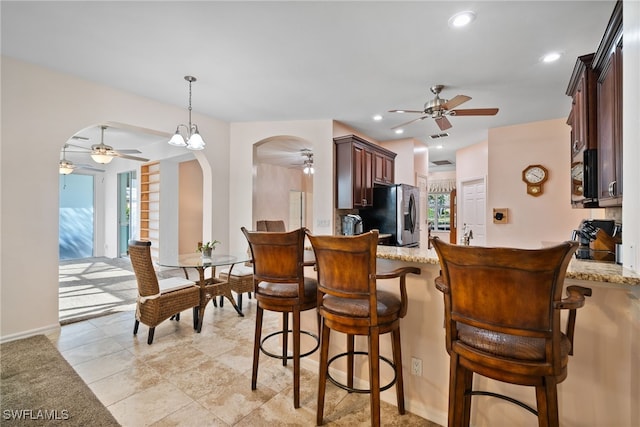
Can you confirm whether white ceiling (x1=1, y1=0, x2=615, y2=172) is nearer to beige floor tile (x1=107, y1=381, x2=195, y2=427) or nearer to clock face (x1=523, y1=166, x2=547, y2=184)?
clock face (x1=523, y1=166, x2=547, y2=184)

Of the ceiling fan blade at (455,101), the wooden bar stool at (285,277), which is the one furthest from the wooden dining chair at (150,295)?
the ceiling fan blade at (455,101)

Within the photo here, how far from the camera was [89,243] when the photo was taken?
26.6 ft

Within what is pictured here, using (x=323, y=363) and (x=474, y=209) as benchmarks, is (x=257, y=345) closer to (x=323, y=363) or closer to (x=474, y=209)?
(x=323, y=363)

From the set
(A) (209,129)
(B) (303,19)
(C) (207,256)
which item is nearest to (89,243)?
(A) (209,129)

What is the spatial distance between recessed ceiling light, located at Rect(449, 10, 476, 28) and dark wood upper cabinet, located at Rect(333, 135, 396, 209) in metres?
2.35

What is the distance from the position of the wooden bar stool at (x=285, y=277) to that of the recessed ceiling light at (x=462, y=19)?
6.43 feet

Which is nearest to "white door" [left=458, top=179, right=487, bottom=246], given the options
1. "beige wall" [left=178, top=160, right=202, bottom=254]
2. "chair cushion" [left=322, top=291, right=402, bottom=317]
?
"chair cushion" [left=322, top=291, right=402, bottom=317]

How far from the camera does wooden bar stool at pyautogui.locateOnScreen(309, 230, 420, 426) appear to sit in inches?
58.4

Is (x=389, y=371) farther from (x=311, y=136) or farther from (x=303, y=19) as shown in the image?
(x=311, y=136)

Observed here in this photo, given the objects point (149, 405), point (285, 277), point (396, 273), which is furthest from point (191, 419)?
point (396, 273)

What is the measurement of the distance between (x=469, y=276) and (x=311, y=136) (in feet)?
12.9

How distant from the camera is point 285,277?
1834 mm

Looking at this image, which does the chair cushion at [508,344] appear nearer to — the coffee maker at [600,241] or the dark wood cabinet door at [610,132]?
the coffee maker at [600,241]

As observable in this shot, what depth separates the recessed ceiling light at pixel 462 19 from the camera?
→ 2.13 meters
